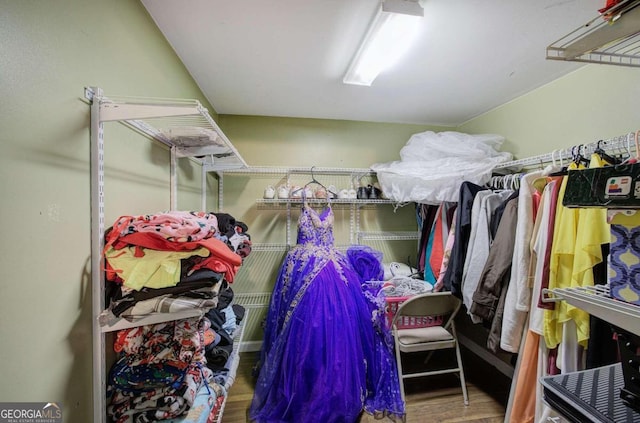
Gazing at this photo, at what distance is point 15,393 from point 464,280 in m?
2.00

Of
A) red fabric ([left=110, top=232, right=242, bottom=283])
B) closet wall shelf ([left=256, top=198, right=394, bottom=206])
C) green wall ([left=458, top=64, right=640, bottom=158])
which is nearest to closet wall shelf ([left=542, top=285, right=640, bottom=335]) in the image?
red fabric ([left=110, top=232, right=242, bottom=283])

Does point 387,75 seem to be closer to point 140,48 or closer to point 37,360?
point 140,48

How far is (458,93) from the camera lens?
6.51 ft

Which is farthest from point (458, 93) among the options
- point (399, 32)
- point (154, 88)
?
point (154, 88)

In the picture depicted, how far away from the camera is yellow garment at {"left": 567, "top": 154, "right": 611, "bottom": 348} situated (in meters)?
0.98

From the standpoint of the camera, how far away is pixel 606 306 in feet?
1.96

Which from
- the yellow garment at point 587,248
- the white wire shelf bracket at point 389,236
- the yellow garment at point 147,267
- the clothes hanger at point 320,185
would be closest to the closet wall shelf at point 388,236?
the white wire shelf bracket at point 389,236

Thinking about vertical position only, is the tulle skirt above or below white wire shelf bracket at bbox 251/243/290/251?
below

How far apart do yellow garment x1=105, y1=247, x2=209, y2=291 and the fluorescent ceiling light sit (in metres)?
1.23

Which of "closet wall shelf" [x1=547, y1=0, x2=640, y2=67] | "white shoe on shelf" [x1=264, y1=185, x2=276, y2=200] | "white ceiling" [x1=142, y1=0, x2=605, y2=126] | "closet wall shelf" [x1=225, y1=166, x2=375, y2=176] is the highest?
"white ceiling" [x1=142, y1=0, x2=605, y2=126]

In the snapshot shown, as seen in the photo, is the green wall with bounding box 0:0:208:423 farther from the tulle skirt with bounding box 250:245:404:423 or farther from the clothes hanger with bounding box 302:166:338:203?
the clothes hanger with bounding box 302:166:338:203

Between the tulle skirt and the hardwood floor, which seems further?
the hardwood floor

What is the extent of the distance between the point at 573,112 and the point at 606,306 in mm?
1635

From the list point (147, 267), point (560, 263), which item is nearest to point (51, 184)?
point (147, 267)
